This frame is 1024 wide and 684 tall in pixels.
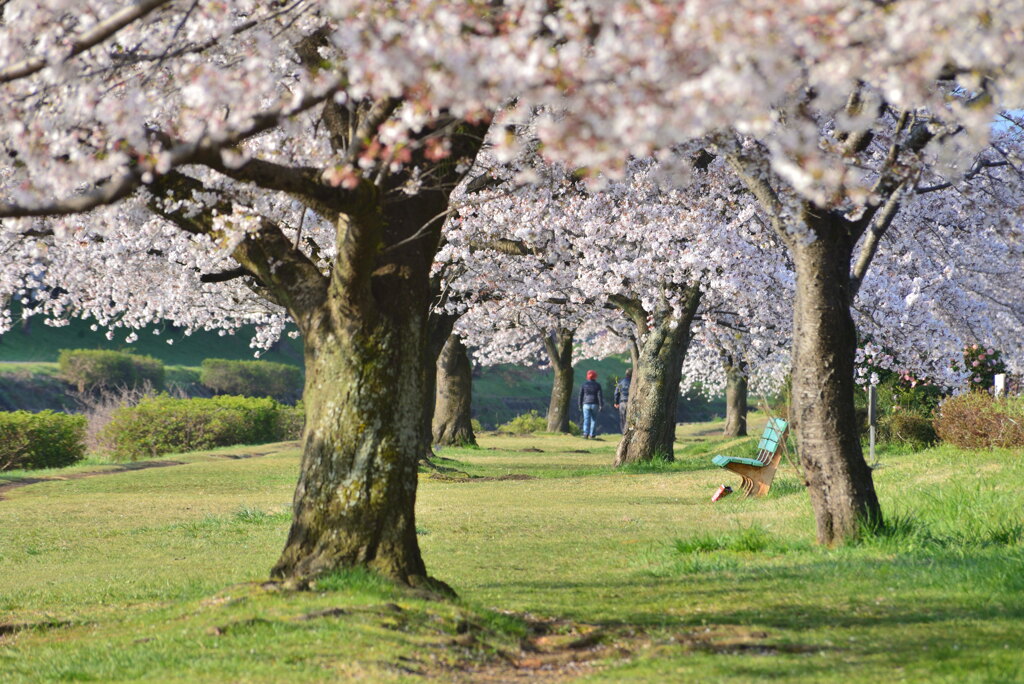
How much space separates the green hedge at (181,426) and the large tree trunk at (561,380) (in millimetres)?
11888

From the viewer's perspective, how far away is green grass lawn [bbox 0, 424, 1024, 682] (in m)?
6.23

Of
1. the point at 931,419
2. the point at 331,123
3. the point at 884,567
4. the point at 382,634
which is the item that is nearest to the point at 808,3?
the point at 382,634

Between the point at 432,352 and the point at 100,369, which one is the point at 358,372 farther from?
the point at 100,369

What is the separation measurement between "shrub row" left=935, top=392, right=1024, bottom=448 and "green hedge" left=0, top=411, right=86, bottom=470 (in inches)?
781

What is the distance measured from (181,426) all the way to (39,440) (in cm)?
554

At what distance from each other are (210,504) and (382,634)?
11.0 meters

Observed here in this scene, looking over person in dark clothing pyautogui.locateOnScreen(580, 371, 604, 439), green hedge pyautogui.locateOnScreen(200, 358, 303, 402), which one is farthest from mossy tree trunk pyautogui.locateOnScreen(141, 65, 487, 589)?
green hedge pyautogui.locateOnScreen(200, 358, 303, 402)

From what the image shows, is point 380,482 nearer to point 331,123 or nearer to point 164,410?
point 331,123

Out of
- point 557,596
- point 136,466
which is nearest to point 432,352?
point 136,466

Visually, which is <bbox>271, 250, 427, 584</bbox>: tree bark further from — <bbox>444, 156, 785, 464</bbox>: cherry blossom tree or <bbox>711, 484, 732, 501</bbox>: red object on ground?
<bbox>711, 484, 732, 501</bbox>: red object on ground

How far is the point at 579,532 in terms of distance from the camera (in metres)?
13.0

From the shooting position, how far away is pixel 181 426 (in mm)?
30328

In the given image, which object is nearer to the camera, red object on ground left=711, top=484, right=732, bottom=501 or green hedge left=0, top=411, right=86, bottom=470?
red object on ground left=711, top=484, right=732, bottom=501

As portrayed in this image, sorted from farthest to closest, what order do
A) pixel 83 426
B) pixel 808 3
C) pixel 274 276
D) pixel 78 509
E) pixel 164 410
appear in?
pixel 164 410
pixel 83 426
pixel 78 509
pixel 274 276
pixel 808 3
